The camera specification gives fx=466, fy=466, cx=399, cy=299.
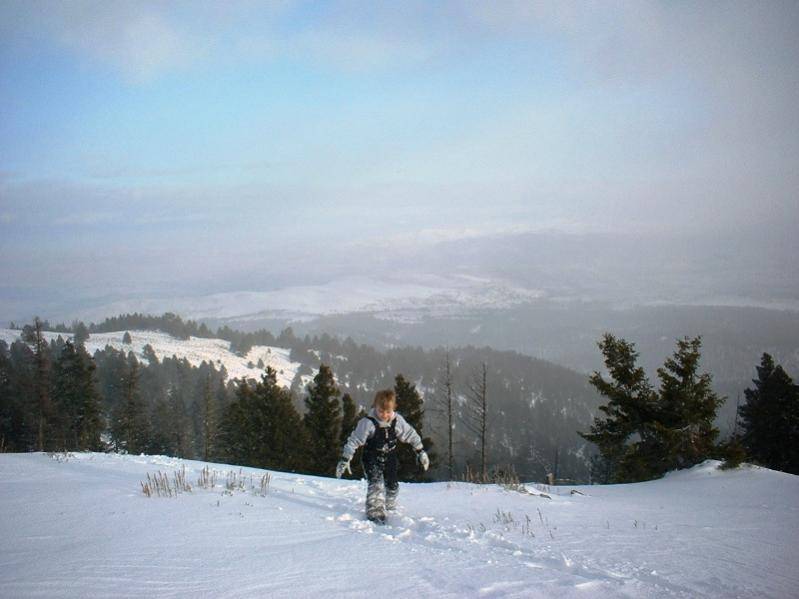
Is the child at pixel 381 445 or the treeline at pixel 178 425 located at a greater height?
the child at pixel 381 445

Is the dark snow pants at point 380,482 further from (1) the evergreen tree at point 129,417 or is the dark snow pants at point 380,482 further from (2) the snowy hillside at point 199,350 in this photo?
(2) the snowy hillside at point 199,350

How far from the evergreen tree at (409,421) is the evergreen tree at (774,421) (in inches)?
833

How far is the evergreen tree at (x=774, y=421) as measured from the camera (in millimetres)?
30078

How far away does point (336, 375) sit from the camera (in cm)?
15975

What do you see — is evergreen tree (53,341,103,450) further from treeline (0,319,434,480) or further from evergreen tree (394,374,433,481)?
evergreen tree (394,374,433,481)

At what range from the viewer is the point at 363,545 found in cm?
524

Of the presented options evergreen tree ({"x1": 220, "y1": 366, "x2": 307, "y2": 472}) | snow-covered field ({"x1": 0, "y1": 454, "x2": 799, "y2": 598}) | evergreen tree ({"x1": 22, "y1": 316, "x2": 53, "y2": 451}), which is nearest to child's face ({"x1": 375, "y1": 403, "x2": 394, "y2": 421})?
snow-covered field ({"x1": 0, "y1": 454, "x2": 799, "y2": 598})

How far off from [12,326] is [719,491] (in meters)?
189

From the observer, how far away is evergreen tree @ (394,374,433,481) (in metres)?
31.4

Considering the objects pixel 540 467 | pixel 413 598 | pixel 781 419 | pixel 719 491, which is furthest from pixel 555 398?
pixel 413 598

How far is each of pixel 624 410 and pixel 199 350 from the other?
144798 millimetres

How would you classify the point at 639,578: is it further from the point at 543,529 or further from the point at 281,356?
the point at 281,356

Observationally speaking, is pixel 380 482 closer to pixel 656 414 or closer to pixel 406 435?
pixel 406 435

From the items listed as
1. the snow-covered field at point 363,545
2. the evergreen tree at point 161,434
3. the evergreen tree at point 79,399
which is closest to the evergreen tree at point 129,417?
the evergreen tree at point 79,399
